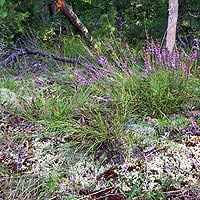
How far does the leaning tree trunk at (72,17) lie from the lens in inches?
233

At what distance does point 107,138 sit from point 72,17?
3653 millimetres

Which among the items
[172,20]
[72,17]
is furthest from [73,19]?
[172,20]

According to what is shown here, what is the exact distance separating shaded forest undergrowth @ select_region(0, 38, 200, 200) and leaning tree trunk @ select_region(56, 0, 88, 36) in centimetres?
254

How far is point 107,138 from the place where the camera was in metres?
2.75

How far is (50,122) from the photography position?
3025 millimetres

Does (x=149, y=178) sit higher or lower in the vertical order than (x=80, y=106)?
lower

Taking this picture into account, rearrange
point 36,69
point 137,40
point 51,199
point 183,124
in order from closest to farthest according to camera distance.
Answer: point 51,199
point 183,124
point 36,69
point 137,40

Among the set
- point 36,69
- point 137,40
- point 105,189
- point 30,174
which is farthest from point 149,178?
point 137,40

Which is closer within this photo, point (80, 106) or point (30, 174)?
point (30, 174)

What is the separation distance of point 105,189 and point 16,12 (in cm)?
420

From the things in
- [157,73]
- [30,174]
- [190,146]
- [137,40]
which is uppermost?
[30,174]

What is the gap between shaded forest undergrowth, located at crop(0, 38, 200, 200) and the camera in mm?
2545

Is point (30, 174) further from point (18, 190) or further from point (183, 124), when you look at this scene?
point (183, 124)

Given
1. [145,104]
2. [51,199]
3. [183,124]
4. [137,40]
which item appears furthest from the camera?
[137,40]
